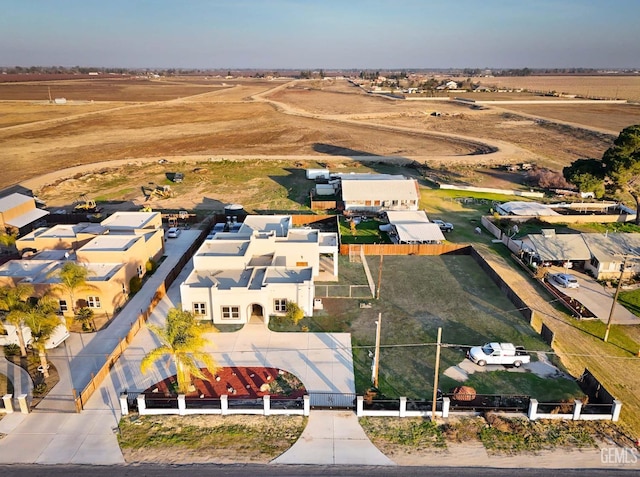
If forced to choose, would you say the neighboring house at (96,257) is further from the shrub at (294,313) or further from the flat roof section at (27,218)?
the shrub at (294,313)

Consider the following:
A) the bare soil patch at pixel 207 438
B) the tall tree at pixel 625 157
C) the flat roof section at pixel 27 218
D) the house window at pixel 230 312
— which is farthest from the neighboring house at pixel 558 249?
the flat roof section at pixel 27 218

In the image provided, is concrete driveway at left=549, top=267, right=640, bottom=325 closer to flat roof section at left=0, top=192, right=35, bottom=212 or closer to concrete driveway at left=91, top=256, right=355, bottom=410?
concrete driveway at left=91, top=256, right=355, bottom=410

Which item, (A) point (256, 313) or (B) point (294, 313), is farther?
(A) point (256, 313)

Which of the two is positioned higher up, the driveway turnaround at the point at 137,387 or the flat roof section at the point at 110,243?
the flat roof section at the point at 110,243

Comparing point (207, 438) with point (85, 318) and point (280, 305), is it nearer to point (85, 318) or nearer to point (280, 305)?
point (280, 305)

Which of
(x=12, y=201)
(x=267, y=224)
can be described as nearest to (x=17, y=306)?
(x=267, y=224)

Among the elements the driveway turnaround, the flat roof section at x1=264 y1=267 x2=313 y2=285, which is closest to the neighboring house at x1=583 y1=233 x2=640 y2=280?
the driveway turnaround

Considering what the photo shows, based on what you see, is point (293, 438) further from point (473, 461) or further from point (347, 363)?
point (473, 461)
